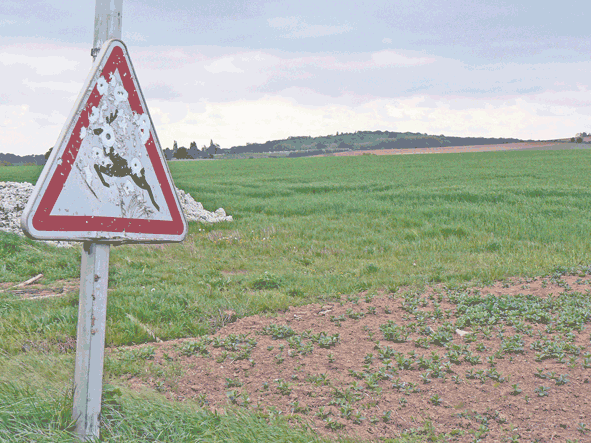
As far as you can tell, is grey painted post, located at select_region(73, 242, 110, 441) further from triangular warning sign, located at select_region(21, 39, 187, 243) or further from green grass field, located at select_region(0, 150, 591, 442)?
green grass field, located at select_region(0, 150, 591, 442)

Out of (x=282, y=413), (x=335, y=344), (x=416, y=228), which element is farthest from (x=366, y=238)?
(x=282, y=413)

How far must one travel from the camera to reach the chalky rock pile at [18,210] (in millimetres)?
12218

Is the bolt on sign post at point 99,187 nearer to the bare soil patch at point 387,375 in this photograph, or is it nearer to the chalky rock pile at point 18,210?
the bare soil patch at point 387,375

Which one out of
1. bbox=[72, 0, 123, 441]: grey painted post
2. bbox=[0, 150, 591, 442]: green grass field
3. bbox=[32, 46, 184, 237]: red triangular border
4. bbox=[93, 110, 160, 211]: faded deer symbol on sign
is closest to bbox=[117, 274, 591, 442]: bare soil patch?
bbox=[0, 150, 591, 442]: green grass field

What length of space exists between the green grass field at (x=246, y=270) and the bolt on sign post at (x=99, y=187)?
0.59m

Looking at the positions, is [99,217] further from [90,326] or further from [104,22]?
[104,22]

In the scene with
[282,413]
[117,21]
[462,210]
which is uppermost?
[117,21]

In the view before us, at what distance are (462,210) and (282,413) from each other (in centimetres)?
1165

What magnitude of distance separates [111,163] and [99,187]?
0.15 m

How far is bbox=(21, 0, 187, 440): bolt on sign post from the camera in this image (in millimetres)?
2283

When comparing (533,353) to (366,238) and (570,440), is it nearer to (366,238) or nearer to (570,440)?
(570,440)

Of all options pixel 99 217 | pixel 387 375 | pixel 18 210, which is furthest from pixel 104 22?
pixel 18 210

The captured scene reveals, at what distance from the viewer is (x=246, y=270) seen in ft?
29.9

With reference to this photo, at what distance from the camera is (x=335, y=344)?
5031 mm
